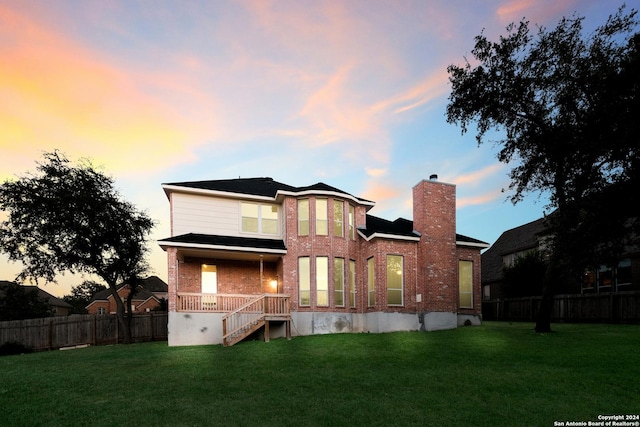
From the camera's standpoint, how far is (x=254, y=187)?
924 inches

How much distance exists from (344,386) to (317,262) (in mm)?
11796

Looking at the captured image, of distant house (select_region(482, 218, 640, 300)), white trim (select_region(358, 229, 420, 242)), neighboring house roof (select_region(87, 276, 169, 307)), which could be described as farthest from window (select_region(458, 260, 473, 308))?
neighboring house roof (select_region(87, 276, 169, 307))

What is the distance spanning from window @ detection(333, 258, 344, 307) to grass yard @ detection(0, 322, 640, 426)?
6.31m

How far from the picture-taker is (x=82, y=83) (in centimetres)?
1609

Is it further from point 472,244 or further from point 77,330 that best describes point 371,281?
point 77,330

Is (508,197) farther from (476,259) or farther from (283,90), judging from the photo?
(283,90)

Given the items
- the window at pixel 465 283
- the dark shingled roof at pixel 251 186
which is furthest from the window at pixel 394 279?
the dark shingled roof at pixel 251 186

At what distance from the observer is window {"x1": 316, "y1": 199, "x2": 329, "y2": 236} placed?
20.6m

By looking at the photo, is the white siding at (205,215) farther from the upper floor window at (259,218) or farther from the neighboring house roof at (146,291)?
the neighboring house roof at (146,291)

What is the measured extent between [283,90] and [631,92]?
→ 14.4 meters

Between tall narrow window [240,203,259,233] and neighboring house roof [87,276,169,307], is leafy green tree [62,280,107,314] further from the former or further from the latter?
tall narrow window [240,203,259,233]

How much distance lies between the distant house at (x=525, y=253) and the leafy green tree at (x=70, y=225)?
26.9 meters

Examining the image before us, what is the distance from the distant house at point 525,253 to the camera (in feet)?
82.9

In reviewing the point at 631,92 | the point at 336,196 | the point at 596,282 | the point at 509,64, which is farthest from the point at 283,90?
the point at 596,282
